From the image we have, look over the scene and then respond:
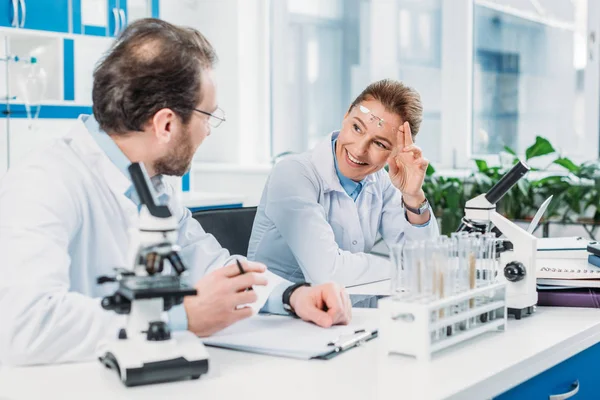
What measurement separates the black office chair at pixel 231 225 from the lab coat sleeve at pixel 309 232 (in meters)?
0.10

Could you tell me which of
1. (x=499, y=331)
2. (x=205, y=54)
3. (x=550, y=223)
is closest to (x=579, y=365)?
(x=499, y=331)

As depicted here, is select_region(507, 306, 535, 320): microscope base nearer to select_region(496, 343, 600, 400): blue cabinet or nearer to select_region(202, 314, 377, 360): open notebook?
select_region(496, 343, 600, 400): blue cabinet

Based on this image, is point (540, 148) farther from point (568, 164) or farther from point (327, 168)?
point (327, 168)

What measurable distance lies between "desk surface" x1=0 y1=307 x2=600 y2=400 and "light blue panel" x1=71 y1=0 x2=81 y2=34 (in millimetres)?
2854

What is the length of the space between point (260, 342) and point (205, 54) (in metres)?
0.57

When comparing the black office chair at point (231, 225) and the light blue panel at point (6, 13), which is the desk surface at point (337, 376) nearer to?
the black office chair at point (231, 225)

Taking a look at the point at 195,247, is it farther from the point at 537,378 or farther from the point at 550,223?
the point at 550,223

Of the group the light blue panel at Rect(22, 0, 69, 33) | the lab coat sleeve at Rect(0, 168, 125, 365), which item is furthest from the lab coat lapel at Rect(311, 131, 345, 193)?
the light blue panel at Rect(22, 0, 69, 33)

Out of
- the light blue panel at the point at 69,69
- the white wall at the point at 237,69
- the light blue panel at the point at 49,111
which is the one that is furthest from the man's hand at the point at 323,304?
the white wall at the point at 237,69

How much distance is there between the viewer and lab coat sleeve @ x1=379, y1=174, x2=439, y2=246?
2.39m

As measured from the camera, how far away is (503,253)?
161 cm

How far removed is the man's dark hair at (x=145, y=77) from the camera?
146 cm

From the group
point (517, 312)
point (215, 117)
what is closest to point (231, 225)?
point (215, 117)

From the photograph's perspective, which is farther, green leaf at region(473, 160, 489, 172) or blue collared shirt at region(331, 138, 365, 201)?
green leaf at region(473, 160, 489, 172)
